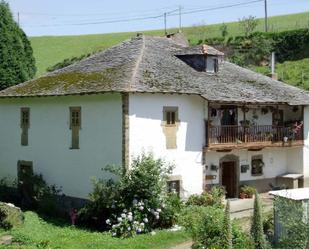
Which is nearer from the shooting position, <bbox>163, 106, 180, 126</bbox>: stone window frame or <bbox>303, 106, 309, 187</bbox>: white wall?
<bbox>163, 106, 180, 126</bbox>: stone window frame

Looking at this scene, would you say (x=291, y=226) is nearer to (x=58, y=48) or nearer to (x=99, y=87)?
(x=99, y=87)

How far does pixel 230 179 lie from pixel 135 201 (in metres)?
8.23

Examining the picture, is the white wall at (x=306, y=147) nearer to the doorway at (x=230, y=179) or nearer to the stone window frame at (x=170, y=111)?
the doorway at (x=230, y=179)

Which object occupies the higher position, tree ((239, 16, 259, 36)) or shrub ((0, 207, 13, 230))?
tree ((239, 16, 259, 36))

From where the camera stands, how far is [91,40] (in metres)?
89.9

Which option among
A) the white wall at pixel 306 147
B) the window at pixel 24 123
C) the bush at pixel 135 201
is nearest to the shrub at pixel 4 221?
the bush at pixel 135 201

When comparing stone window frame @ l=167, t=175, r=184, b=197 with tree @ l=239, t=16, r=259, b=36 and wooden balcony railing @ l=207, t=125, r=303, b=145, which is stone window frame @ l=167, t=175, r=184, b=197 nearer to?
wooden balcony railing @ l=207, t=125, r=303, b=145

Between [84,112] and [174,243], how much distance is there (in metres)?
7.56

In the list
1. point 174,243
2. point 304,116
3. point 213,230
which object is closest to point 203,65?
point 304,116

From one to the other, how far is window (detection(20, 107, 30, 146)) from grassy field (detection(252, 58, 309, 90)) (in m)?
25.9

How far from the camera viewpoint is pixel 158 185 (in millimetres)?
24141

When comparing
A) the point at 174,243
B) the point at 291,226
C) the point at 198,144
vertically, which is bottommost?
the point at 174,243

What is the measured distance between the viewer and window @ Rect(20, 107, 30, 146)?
29906 millimetres

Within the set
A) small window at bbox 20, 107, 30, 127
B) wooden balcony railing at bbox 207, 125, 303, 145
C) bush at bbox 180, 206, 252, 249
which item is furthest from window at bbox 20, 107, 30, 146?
bush at bbox 180, 206, 252, 249
